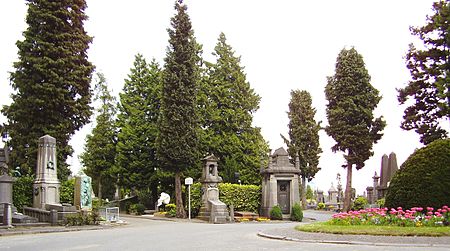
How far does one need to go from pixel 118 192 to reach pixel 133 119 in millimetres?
10722

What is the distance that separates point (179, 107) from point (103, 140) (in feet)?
46.8

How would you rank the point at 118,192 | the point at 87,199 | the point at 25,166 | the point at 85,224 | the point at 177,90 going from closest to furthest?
the point at 85,224
the point at 87,199
the point at 25,166
the point at 177,90
the point at 118,192

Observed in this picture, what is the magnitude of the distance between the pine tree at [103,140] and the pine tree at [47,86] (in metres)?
10.8

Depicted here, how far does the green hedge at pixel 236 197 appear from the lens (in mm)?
32906

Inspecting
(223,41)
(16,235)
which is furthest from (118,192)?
(16,235)

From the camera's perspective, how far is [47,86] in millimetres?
30875

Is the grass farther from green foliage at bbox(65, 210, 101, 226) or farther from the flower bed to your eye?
green foliage at bbox(65, 210, 101, 226)

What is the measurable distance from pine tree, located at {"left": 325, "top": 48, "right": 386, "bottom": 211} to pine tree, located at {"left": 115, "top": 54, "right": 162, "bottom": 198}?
15398mm

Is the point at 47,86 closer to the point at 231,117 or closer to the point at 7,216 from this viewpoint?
the point at 7,216

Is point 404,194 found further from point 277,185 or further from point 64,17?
point 64,17

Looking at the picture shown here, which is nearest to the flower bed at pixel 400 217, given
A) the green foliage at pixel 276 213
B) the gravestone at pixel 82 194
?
the green foliage at pixel 276 213

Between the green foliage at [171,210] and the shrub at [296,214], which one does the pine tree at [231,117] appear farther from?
the shrub at [296,214]

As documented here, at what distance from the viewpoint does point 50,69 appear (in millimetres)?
31297

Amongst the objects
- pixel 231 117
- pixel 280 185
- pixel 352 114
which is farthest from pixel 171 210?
pixel 352 114
